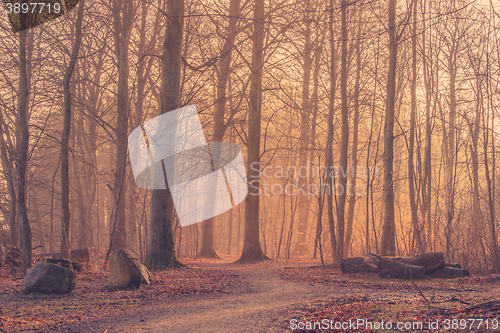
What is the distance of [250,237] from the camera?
13516 mm

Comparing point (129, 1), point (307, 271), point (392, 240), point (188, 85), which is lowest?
point (307, 271)

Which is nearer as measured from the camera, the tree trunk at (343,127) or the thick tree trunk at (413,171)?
the tree trunk at (343,127)

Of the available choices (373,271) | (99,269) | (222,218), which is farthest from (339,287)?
(222,218)

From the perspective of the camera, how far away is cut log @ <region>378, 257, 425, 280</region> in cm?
786

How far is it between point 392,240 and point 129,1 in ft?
34.4

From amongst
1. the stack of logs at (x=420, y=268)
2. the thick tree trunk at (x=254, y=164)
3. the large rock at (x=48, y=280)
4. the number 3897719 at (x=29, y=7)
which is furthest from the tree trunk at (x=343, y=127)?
the number 3897719 at (x=29, y=7)

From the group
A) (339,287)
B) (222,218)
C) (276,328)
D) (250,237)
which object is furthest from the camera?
(222,218)

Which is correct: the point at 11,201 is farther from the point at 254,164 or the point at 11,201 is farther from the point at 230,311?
the point at 254,164

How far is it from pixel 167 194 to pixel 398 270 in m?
5.94

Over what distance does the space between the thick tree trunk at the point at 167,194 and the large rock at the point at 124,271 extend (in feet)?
8.78

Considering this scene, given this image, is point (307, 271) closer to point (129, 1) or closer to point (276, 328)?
point (276, 328)

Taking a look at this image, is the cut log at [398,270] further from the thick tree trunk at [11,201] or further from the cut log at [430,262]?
the thick tree trunk at [11,201]

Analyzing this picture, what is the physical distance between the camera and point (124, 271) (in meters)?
6.52

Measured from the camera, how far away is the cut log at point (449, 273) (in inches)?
311
